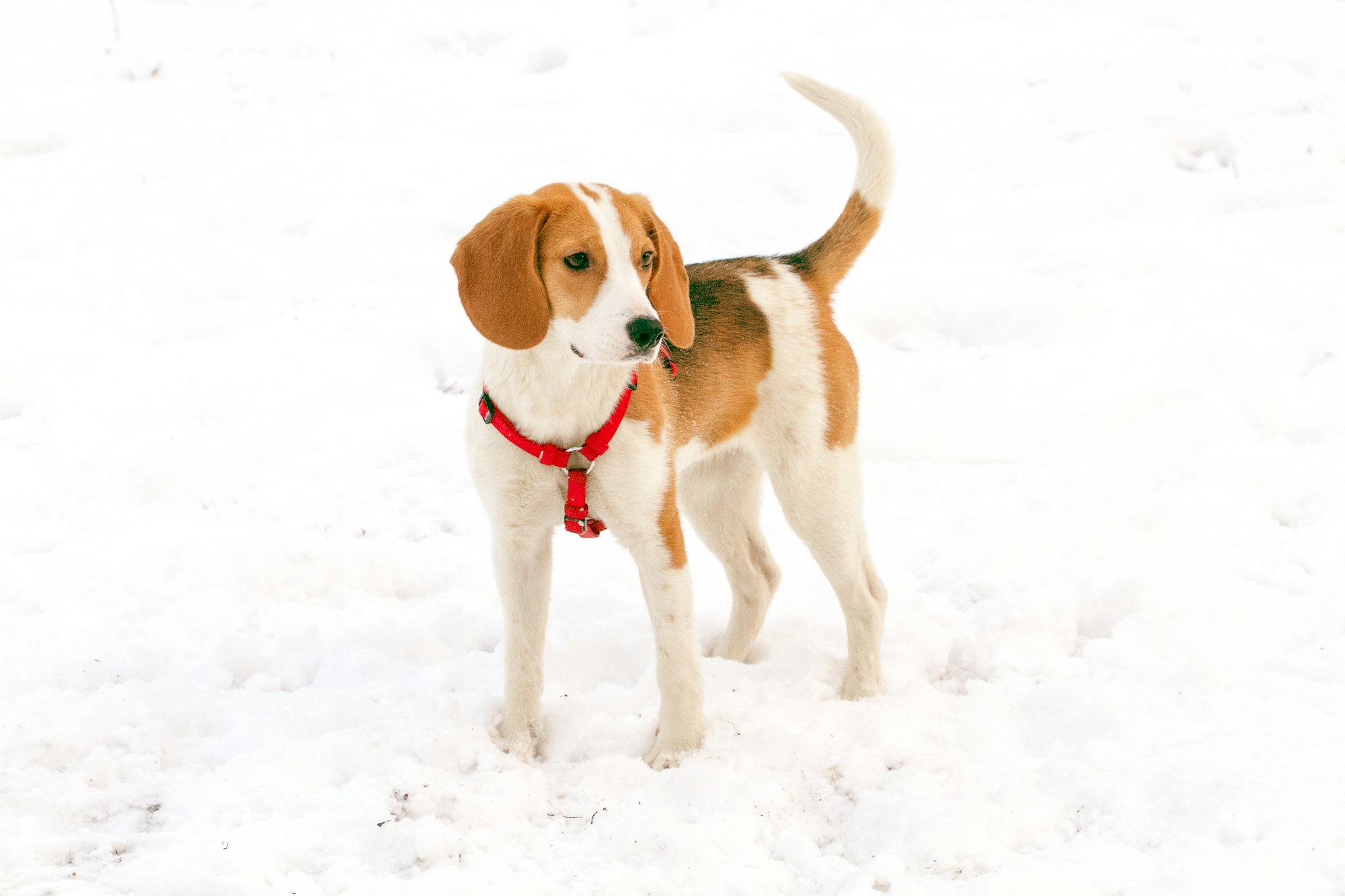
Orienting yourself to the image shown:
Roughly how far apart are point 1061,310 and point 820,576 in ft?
8.72

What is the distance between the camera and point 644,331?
9.13ft

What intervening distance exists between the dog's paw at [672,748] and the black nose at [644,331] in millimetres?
1226

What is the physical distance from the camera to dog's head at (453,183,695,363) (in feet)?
9.43

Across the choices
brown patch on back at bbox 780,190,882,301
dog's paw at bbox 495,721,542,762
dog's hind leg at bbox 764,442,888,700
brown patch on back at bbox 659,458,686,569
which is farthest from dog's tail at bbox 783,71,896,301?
dog's paw at bbox 495,721,542,762

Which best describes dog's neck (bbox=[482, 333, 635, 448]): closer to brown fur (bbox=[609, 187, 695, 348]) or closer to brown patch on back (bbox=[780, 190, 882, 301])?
brown fur (bbox=[609, 187, 695, 348])

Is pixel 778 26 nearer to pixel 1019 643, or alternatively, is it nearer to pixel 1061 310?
pixel 1061 310

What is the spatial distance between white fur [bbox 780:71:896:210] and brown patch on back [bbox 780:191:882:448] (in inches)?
2.2

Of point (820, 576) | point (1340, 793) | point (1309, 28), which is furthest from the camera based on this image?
point (1309, 28)

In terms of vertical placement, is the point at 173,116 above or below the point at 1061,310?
above

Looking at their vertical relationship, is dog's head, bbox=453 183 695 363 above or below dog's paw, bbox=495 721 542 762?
above

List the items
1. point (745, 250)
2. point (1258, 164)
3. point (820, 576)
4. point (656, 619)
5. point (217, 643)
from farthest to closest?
point (1258, 164)
point (745, 250)
point (820, 576)
point (217, 643)
point (656, 619)

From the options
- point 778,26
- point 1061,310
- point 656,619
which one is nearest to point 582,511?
point 656,619

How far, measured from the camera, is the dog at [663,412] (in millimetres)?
2920

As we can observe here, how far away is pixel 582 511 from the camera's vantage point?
311 cm
